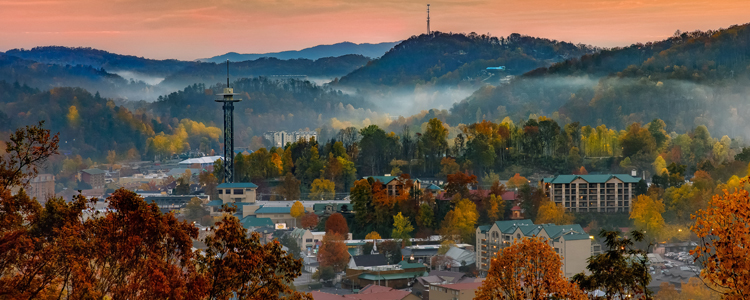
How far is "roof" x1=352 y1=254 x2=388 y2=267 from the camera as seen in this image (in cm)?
3628

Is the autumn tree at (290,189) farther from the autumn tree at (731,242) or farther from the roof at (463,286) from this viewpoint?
the autumn tree at (731,242)

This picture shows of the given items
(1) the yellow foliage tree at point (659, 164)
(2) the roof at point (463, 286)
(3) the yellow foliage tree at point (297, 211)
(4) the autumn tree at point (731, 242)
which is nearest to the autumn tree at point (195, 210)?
(3) the yellow foliage tree at point (297, 211)

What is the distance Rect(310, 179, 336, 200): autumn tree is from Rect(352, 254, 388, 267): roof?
12856 millimetres

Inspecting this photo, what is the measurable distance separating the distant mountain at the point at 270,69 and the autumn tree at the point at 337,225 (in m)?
87.8

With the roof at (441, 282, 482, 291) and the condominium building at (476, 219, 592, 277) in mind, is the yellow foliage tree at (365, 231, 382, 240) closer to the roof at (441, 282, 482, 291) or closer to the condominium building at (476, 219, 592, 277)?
the condominium building at (476, 219, 592, 277)

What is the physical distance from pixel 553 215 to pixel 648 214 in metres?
4.04

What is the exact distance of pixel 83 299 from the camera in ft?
39.7

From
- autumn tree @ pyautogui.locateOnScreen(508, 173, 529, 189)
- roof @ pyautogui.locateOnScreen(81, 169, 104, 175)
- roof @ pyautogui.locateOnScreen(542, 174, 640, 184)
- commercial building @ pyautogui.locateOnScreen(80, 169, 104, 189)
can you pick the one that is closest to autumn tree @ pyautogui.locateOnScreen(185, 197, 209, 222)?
autumn tree @ pyautogui.locateOnScreen(508, 173, 529, 189)

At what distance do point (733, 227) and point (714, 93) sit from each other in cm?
7193

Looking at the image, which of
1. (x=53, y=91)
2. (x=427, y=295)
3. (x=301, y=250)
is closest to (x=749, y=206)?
(x=427, y=295)

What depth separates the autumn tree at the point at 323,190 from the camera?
49.8 metres

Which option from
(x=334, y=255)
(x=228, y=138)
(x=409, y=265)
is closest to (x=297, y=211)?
(x=334, y=255)

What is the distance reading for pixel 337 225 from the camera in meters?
41.7

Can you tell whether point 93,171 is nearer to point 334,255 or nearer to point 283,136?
point 283,136
